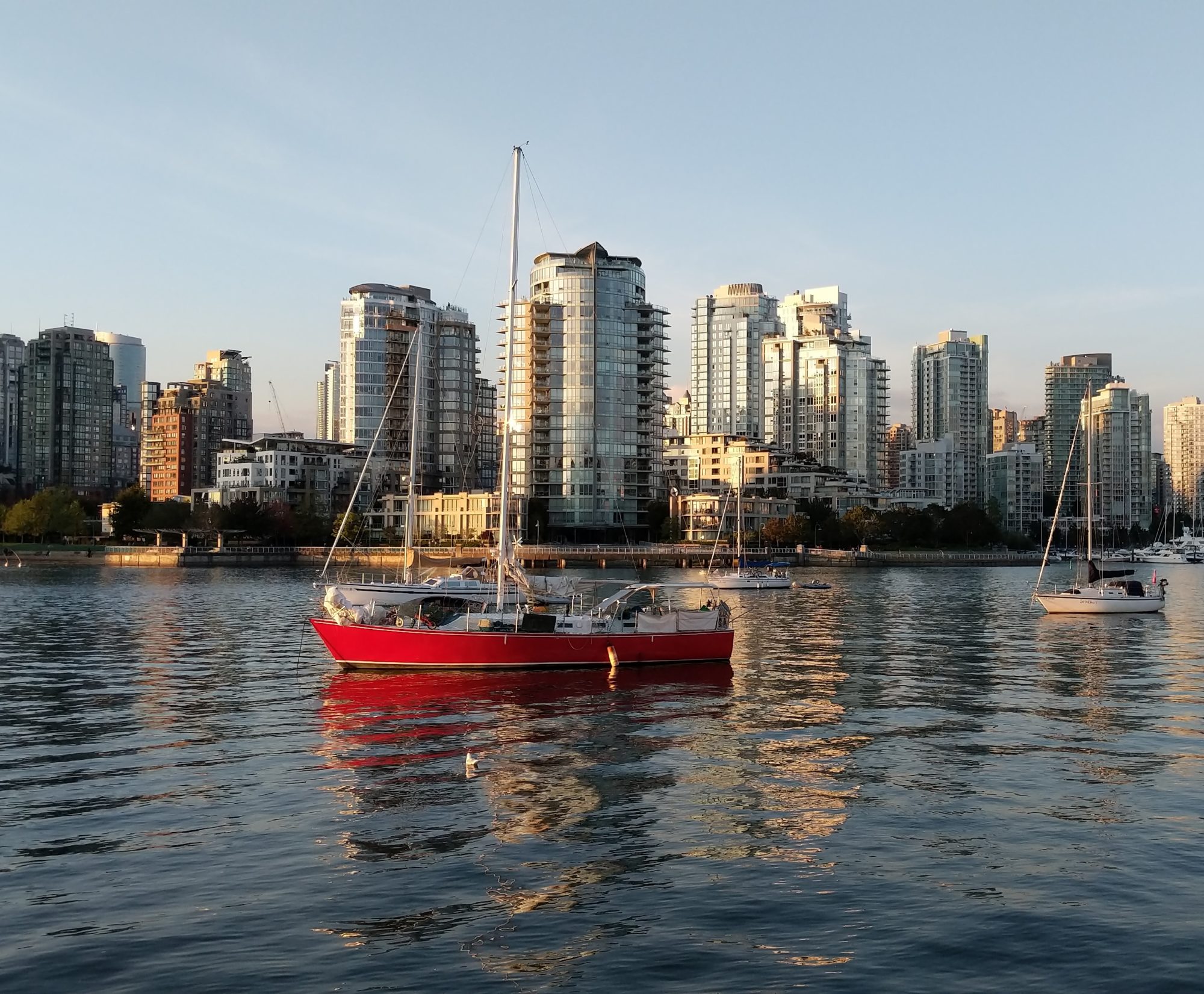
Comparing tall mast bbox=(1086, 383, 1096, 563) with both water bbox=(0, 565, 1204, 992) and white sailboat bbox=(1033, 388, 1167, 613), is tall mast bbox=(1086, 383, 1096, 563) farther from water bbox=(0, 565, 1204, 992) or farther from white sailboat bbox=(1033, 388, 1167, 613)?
water bbox=(0, 565, 1204, 992)

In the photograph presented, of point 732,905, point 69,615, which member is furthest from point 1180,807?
point 69,615

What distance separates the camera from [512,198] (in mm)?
54344

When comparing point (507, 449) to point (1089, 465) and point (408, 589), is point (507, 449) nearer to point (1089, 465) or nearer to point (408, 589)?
point (408, 589)

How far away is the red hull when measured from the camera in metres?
47.3

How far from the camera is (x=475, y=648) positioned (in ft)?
155

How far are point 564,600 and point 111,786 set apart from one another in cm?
3685

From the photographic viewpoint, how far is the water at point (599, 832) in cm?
1745

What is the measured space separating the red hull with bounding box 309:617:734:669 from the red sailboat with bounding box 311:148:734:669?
35 millimetres

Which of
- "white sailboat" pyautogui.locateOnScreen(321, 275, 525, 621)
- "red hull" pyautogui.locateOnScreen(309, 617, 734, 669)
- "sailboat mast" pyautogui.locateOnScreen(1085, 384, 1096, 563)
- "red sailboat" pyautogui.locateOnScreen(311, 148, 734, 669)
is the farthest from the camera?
"sailboat mast" pyautogui.locateOnScreen(1085, 384, 1096, 563)

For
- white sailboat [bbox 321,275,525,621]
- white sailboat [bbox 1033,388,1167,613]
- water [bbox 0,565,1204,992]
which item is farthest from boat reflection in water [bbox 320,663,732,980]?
white sailboat [bbox 1033,388,1167,613]

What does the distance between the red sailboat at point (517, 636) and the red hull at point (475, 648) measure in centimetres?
4

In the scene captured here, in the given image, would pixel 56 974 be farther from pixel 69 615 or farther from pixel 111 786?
pixel 69 615

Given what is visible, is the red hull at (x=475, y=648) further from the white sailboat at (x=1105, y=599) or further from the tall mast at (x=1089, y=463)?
the tall mast at (x=1089, y=463)

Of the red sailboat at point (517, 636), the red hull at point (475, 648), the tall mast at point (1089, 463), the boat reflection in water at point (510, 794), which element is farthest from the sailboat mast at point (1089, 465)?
the boat reflection in water at point (510, 794)
